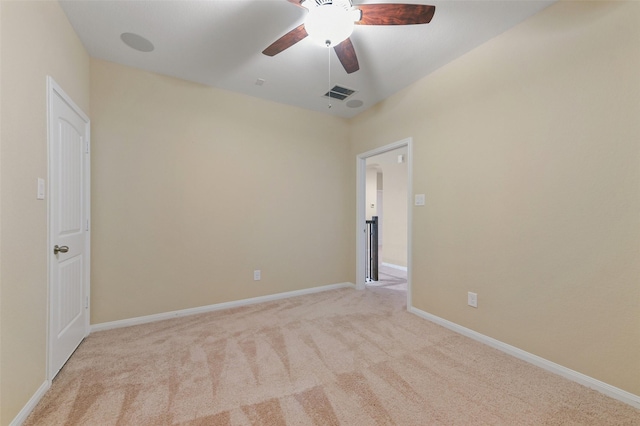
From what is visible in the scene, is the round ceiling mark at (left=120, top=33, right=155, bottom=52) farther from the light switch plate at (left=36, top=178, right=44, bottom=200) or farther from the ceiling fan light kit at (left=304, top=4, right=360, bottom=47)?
the ceiling fan light kit at (left=304, top=4, right=360, bottom=47)

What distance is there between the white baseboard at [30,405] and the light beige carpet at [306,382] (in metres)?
0.04

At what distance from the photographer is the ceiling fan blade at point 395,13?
1.46m

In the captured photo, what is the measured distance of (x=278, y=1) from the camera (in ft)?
5.89

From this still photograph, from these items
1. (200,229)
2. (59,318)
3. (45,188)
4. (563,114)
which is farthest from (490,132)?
(59,318)

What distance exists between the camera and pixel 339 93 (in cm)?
318

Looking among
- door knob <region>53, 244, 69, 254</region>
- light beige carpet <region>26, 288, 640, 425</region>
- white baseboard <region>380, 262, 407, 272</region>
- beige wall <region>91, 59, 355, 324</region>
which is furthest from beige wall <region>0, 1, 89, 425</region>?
white baseboard <region>380, 262, 407, 272</region>

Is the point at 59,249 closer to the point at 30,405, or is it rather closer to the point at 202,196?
the point at 30,405

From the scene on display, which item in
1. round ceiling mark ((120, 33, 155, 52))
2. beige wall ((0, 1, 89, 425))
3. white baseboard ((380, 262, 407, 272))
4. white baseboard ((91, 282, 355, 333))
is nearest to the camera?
beige wall ((0, 1, 89, 425))

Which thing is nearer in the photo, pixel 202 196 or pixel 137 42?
pixel 137 42

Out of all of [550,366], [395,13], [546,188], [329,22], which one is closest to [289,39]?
[329,22]

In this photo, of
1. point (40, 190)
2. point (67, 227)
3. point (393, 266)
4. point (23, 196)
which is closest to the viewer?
point (23, 196)

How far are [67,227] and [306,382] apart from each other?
2.17 metres

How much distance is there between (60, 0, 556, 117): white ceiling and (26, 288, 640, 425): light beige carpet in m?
2.63

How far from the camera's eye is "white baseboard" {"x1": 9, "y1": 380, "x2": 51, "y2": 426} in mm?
1329
